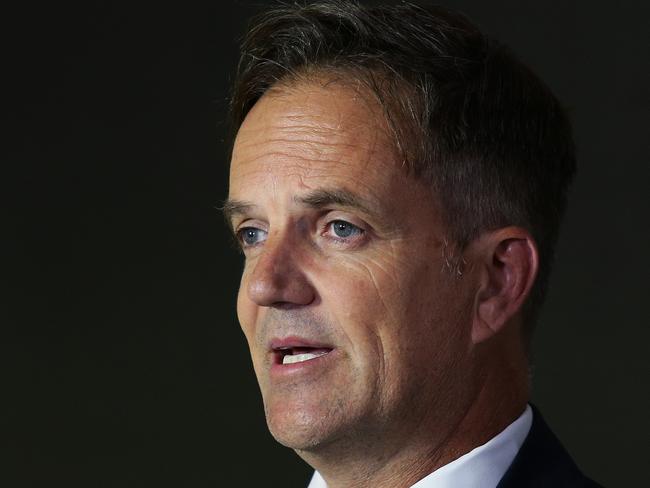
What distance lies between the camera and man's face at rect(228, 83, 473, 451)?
9.07 ft

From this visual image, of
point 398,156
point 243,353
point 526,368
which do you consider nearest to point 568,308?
point 243,353

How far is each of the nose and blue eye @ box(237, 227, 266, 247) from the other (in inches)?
5.7

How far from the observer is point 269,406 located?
2838 millimetres

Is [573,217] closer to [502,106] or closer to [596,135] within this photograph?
[596,135]

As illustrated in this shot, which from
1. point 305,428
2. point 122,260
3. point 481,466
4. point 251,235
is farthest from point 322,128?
point 122,260

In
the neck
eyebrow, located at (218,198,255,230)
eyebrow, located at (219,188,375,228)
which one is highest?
eyebrow, located at (218,198,255,230)

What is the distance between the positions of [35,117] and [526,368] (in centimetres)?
251

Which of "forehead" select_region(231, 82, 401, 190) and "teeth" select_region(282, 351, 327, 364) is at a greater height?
"forehead" select_region(231, 82, 401, 190)

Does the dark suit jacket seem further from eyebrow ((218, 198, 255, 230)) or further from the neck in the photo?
eyebrow ((218, 198, 255, 230))

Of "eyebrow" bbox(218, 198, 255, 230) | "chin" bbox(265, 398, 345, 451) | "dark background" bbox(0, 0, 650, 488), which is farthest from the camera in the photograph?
"dark background" bbox(0, 0, 650, 488)

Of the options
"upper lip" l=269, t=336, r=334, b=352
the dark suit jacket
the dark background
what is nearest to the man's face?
"upper lip" l=269, t=336, r=334, b=352

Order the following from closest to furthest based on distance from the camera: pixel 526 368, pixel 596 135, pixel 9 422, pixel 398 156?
pixel 398 156
pixel 526 368
pixel 596 135
pixel 9 422

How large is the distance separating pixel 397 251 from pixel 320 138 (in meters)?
0.27

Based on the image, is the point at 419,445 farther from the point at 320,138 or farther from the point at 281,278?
the point at 320,138
